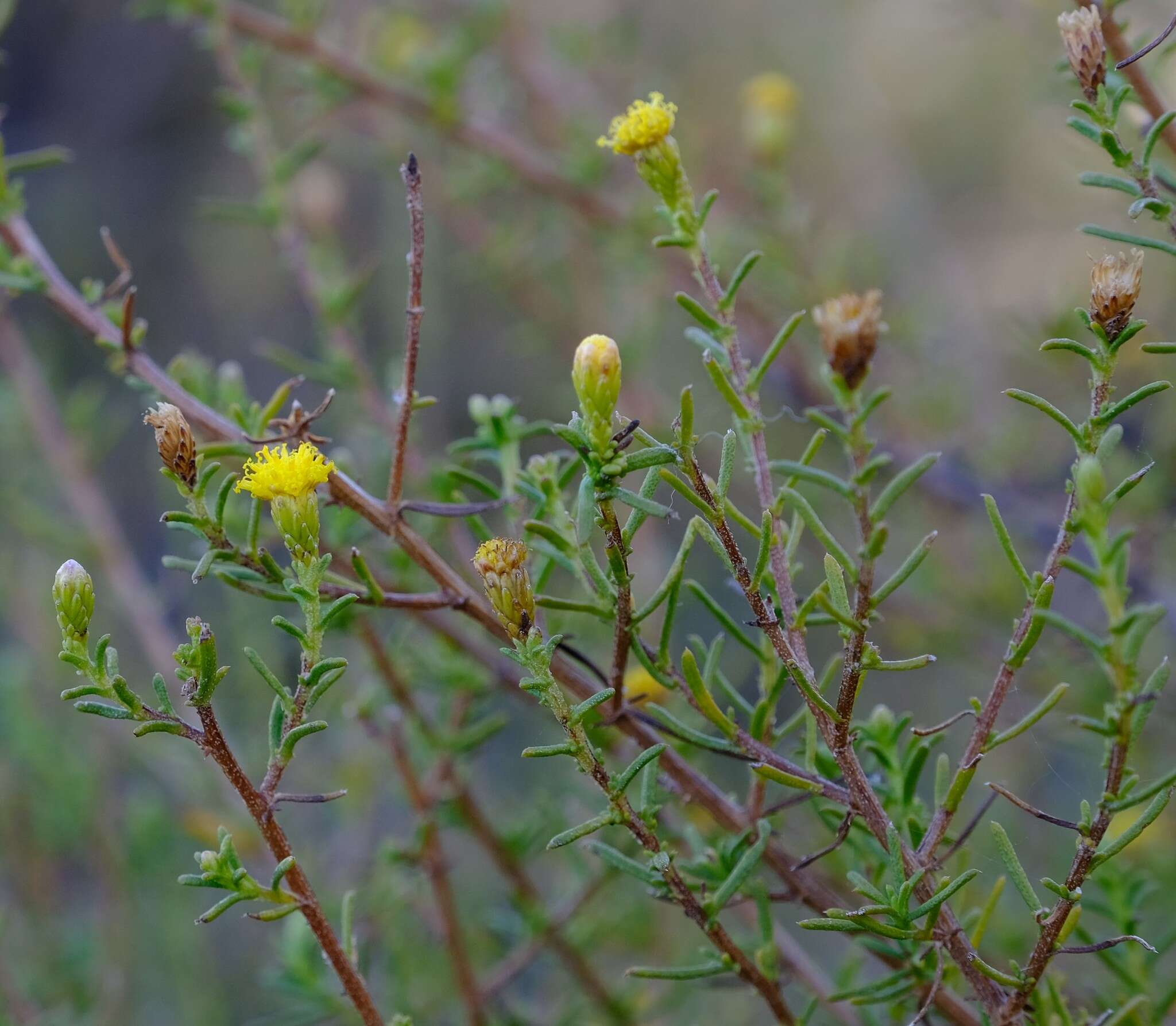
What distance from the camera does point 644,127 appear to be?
0.58 m

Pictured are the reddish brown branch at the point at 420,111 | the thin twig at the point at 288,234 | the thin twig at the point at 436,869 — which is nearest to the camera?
the thin twig at the point at 436,869

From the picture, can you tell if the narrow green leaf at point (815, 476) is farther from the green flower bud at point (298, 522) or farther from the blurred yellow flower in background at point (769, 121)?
the blurred yellow flower in background at point (769, 121)

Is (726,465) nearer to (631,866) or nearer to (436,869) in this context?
(631,866)

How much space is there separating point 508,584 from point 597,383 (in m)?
0.12

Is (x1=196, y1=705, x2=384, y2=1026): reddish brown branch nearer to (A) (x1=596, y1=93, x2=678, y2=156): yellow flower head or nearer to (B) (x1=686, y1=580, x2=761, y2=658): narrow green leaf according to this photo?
(B) (x1=686, y1=580, x2=761, y2=658): narrow green leaf

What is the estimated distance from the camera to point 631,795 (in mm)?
1042

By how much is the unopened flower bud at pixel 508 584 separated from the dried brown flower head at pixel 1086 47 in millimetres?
432

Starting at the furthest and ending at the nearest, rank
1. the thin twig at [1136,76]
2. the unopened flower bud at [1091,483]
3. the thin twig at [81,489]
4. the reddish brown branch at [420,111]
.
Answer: the thin twig at [81,489] → the reddish brown branch at [420,111] → the thin twig at [1136,76] → the unopened flower bud at [1091,483]

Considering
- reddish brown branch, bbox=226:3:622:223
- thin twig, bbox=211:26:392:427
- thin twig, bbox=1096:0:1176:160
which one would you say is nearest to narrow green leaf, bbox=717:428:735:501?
thin twig, bbox=1096:0:1176:160

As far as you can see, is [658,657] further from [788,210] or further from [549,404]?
[549,404]

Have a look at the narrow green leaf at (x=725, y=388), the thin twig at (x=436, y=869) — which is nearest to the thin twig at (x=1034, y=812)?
the narrow green leaf at (x=725, y=388)

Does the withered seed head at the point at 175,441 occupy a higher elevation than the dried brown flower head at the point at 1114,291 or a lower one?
higher

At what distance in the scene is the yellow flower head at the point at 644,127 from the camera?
1.91 ft

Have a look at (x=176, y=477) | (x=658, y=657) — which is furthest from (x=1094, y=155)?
(x=176, y=477)
